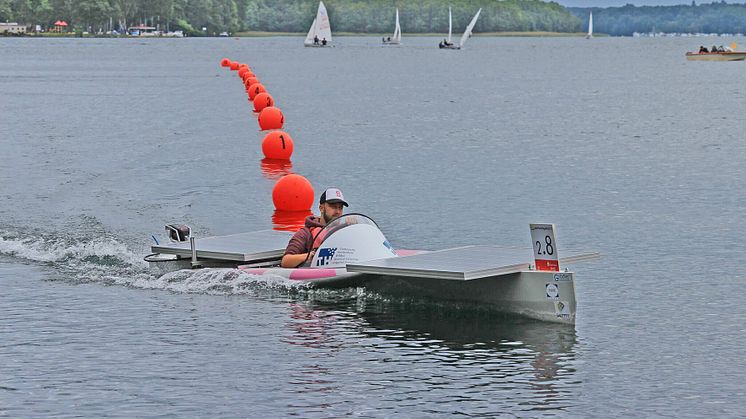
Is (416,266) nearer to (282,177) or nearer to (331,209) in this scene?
(331,209)

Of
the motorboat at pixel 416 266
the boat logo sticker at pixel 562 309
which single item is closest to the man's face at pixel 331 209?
the motorboat at pixel 416 266

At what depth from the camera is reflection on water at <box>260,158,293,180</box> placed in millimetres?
43559

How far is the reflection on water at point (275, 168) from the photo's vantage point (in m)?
43.6

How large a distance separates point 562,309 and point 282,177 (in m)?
18.7

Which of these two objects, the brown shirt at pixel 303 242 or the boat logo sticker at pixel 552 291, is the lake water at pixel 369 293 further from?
the brown shirt at pixel 303 242

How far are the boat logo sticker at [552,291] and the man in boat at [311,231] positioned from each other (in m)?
4.15

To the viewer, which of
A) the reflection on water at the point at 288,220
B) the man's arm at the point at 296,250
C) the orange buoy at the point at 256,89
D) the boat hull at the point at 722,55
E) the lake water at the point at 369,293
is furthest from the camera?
the boat hull at the point at 722,55

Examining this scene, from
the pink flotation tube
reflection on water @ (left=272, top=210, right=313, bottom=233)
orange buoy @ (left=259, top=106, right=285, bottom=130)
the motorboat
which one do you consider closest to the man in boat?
the motorboat

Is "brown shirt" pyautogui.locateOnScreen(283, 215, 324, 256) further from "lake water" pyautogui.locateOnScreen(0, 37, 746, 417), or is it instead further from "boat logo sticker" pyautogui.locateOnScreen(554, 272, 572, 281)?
"boat logo sticker" pyautogui.locateOnScreen(554, 272, 572, 281)

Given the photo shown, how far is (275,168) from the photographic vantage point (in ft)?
150

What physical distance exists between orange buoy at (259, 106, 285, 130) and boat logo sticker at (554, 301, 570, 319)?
41886 mm

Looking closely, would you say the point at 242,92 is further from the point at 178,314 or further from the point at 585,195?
the point at 178,314

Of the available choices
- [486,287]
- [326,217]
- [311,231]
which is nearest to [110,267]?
[311,231]

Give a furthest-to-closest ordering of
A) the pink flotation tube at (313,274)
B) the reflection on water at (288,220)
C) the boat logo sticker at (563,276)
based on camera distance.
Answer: the reflection on water at (288,220) → the pink flotation tube at (313,274) → the boat logo sticker at (563,276)
